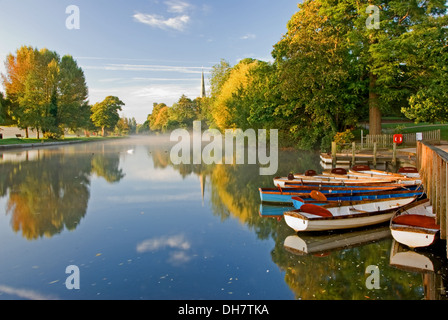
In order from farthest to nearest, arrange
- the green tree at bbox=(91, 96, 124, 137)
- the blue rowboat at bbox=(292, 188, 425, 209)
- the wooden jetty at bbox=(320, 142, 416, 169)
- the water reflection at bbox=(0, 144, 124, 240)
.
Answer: the green tree at bbox=(91, 96, 124, 137), the wooden jetty at bbox=(320, 142, 416, 169), the blue rowboat at bbox=(292, 188, 425, 209), the water reflection at bbox=(0, 144, 124, 240)

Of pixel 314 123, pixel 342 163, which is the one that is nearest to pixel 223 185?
pixel 342 163

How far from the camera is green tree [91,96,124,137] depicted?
327 ft

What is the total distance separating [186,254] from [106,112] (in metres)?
102

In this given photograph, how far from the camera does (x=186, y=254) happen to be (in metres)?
8.47

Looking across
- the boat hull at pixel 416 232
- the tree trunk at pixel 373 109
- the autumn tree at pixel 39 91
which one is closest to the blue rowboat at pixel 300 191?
the boat hull at pixel 416 232

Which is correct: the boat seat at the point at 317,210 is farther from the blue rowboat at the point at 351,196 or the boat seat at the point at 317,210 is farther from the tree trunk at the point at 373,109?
the tree trunk at the point at 373,109

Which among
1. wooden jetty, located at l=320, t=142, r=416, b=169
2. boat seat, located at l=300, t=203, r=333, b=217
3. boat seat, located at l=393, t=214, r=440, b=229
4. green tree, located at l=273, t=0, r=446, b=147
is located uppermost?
green tree, located at l=273, t=0, r=446, b=147

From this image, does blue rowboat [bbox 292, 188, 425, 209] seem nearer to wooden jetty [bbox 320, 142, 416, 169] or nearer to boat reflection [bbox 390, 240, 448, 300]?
Answer: boat reflection [bbox 390, 240, 448, 300]

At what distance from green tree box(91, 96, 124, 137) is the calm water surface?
89.8 m

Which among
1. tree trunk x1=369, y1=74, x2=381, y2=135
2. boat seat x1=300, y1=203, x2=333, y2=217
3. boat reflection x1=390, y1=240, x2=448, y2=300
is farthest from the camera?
tree trunk x1=369, y1=74, x2=381, y2=135

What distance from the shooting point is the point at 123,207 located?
13.8 metres

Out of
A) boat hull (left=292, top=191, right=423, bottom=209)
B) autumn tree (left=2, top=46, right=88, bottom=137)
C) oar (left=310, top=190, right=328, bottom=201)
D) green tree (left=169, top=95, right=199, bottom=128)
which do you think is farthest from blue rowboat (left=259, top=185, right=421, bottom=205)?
green tree (left=169, top=95, right=199, bottom=128)

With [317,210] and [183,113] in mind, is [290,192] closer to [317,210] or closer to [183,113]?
[317,210]

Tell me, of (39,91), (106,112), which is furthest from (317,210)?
(106,112)
